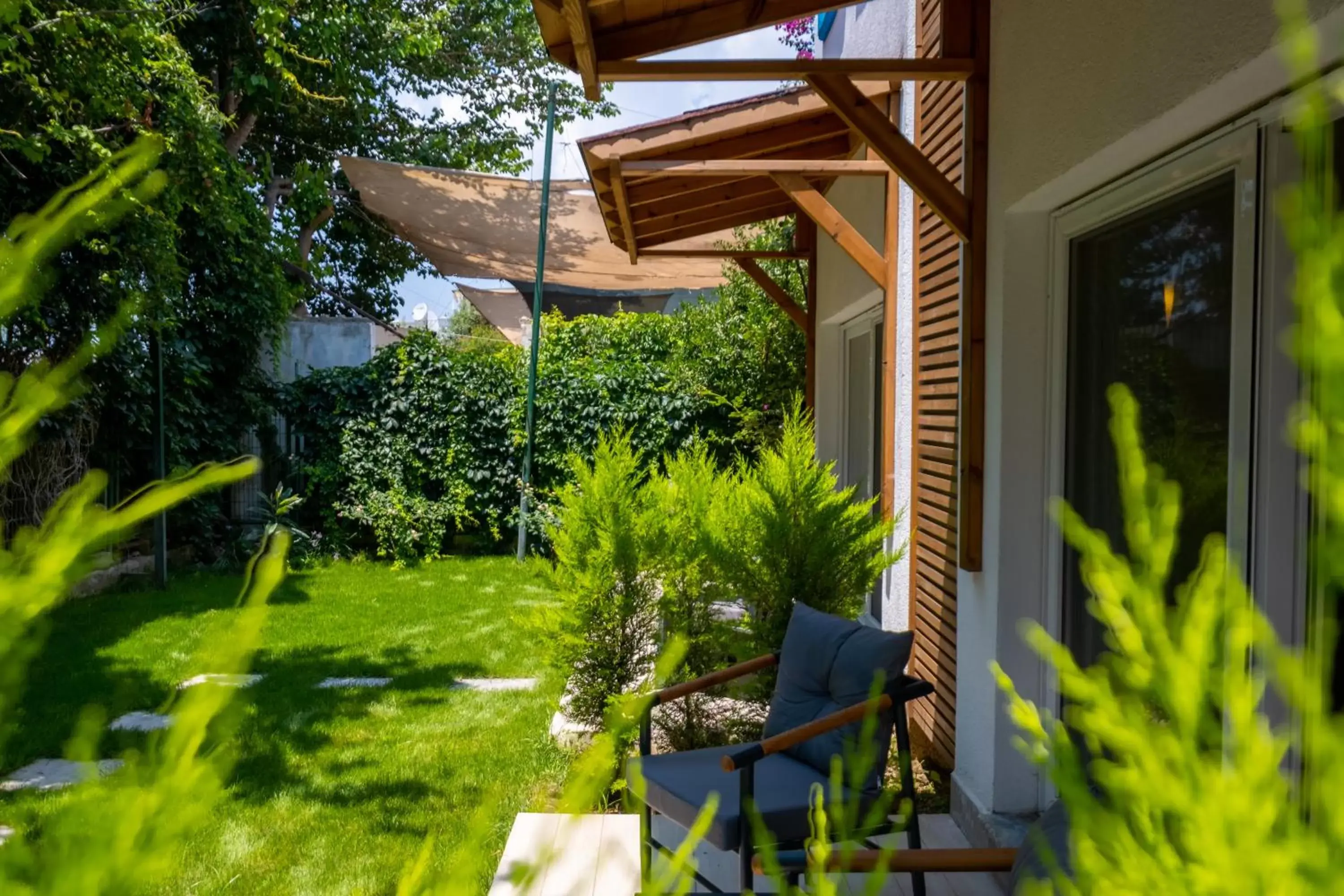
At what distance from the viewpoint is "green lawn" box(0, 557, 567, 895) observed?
13.3 ft

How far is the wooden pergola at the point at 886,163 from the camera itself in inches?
140

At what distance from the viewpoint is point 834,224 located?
18.2 feet

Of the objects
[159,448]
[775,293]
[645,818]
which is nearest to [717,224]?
[775,293]

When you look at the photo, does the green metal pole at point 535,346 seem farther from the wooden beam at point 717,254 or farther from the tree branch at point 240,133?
the tree branch at point 240,133

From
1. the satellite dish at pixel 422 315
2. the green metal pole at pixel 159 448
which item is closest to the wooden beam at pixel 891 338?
the green metal pole at pixel 159 448

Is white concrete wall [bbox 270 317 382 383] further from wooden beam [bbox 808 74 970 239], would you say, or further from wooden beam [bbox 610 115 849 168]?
wooden beam [bbox 808 74 970 239]

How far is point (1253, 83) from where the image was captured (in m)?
2.12

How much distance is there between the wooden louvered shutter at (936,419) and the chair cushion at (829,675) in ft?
3.07

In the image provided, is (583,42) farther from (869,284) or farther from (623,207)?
(869,284)

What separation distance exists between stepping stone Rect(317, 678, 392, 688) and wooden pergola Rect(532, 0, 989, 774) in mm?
3294

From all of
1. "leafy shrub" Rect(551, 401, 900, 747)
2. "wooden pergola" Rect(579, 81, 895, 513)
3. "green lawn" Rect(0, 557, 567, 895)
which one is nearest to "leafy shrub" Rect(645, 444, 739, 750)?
"leafy shrub" Rect(551, 401, 900, 747)

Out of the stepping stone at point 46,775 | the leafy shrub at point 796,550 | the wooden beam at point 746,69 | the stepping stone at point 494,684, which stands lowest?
the stepping stone at point 494,684

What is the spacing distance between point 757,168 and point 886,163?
1.03 m

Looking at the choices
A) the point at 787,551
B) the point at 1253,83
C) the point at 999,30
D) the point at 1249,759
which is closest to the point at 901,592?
the point at 787,551
